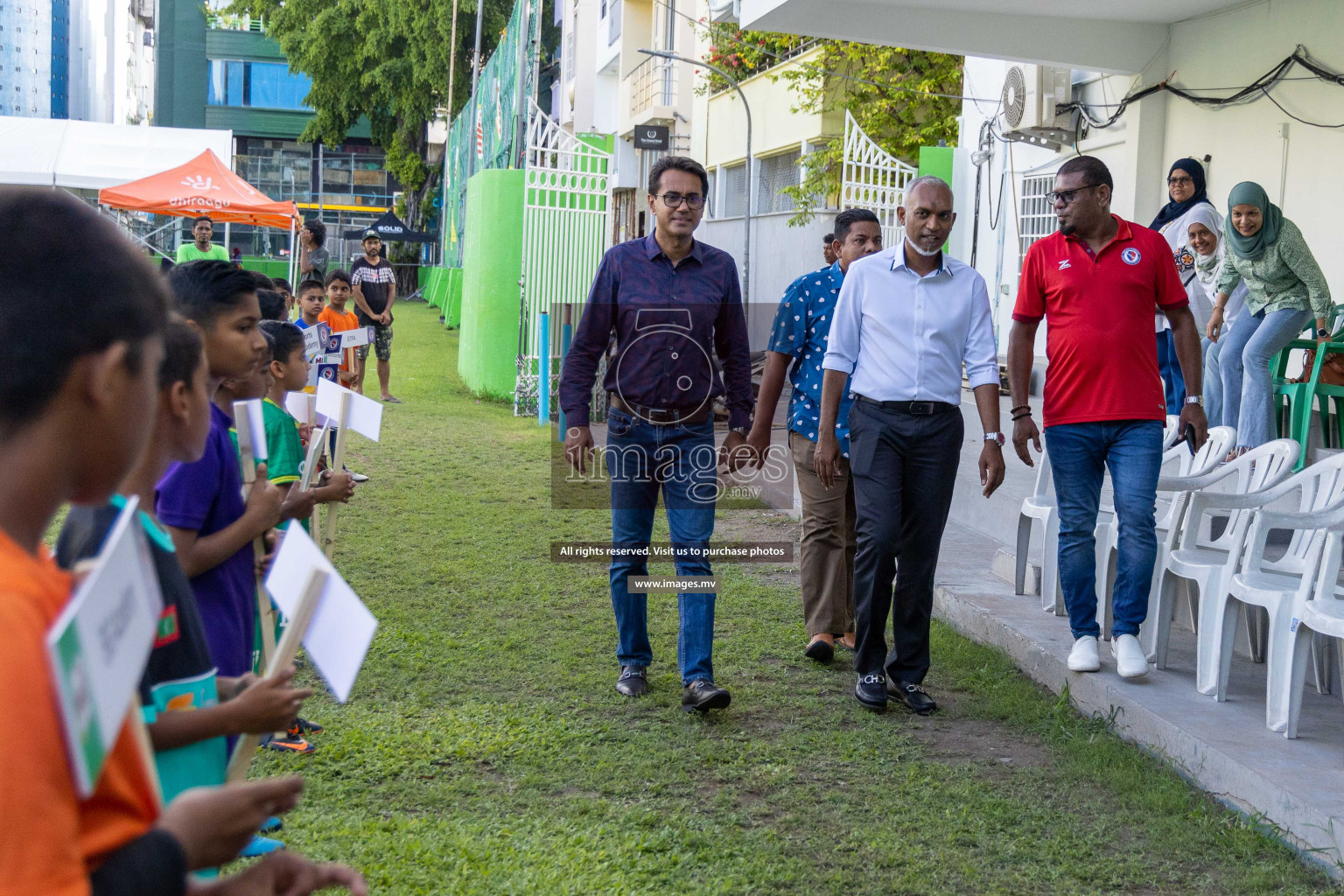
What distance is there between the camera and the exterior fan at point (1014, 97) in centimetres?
1154

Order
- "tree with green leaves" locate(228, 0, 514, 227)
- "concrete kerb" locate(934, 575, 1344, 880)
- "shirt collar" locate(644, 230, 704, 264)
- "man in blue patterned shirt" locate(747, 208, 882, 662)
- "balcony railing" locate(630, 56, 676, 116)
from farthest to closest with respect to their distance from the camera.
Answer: "tree with green leaves" locate(228, 0, 514, 227) → "balcony railing" locate(630, 56, 676, 116) → "man in blue patterned shirt" locate(747, 208, 882, 662) → "shirt collar" locate(644, 230, 704, 264) → "concrete kerb" locate(934, 575, 1344, 880)

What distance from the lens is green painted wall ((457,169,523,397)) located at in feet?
51.3

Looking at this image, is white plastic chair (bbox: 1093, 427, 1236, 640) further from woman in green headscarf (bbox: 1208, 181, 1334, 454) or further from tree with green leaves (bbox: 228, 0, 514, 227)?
tree with green leaves (bbox: 228, 0, 514, 227)

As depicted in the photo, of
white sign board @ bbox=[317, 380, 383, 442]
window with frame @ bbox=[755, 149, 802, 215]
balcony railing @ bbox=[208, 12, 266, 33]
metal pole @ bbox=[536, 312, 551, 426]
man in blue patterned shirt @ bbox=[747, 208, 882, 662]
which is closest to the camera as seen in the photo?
white sign board @ bbox=[317, 380, 383, 442]

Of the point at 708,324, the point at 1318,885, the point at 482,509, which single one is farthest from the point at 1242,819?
the point at 482,509

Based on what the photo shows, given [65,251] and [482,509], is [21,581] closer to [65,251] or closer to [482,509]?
[65,251]

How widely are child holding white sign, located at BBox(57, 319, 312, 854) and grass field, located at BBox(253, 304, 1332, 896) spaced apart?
1.70m

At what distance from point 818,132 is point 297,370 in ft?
51.6

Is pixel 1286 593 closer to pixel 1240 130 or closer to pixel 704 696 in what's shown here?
pixel 704 696

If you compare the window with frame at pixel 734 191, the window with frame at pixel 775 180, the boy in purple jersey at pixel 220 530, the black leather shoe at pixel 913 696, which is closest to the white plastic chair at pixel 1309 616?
the black leather shoe at pixel 913 696

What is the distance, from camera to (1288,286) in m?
6.95

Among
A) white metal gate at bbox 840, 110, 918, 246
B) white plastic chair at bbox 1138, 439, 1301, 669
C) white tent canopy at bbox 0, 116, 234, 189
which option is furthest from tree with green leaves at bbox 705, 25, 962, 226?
white plastic chair at bbox 1138, 439, 1301, 669

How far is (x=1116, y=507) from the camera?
16.3 ft

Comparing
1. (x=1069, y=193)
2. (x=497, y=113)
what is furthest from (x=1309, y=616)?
(x=497, y=113)
